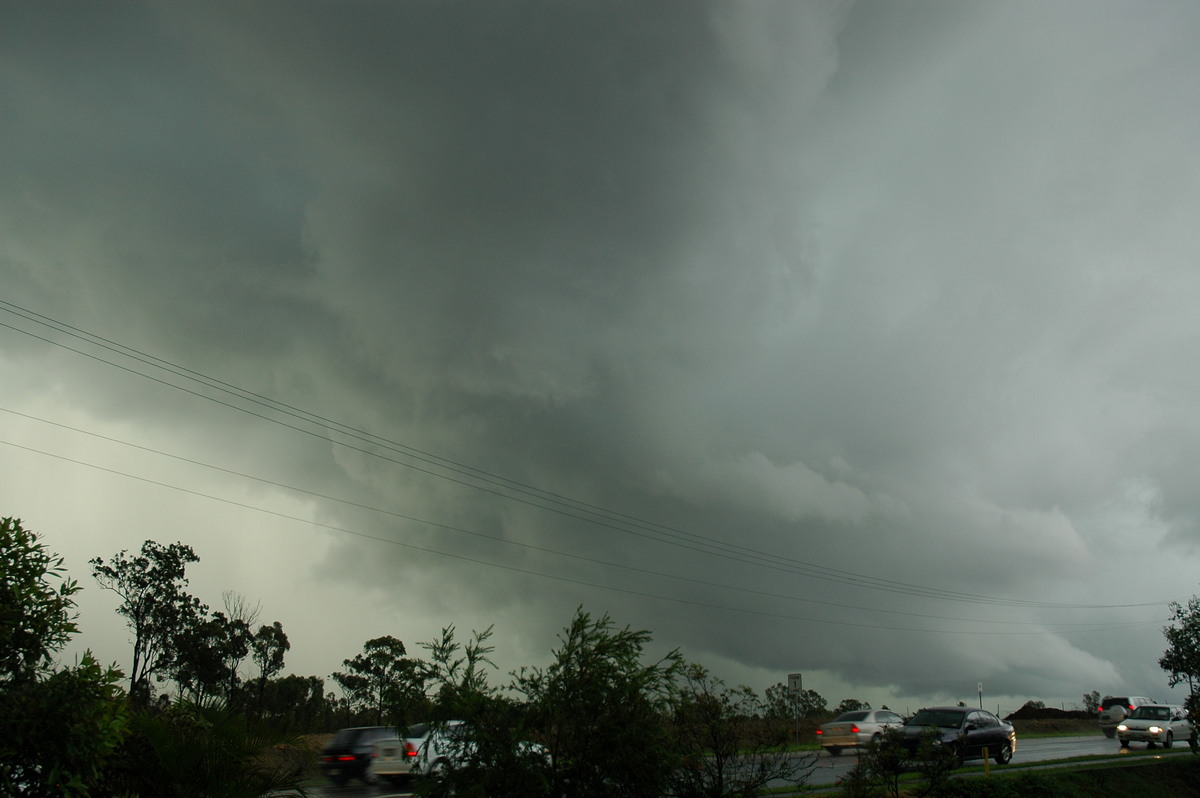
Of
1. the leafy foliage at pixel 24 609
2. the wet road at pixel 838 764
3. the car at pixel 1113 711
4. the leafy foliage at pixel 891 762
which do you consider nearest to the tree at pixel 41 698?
the leafy foliage at pixel 24 609

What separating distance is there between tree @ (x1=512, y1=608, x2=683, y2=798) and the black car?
1636 centimetres

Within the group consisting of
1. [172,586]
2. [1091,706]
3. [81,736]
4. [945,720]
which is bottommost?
[1091,706]

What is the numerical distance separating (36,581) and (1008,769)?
1262 inches

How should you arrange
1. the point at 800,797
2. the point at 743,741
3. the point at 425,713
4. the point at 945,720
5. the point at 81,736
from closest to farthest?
the point at 81,736
the point at 425,713
the point at 743,741
the point at 800,797
the point at 945,720

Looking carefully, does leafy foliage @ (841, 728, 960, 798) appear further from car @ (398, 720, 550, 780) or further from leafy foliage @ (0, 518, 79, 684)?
leafy foliage @ (0, 518, 79, 684)

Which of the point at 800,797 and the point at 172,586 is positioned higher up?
the point at 172,586

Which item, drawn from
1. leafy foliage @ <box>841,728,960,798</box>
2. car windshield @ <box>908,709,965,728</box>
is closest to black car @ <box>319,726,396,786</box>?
leafy foliage @ <box>841,728,960,798</box>

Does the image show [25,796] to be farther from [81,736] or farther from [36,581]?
[36,581]

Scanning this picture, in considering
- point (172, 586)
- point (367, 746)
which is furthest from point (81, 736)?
point (172, 586)

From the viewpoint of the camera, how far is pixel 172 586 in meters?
57.6

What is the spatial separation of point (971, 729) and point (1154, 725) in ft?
63.2

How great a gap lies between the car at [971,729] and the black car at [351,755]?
16.6 m

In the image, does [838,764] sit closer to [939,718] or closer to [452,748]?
[939,718]

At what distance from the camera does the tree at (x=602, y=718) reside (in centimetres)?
816
